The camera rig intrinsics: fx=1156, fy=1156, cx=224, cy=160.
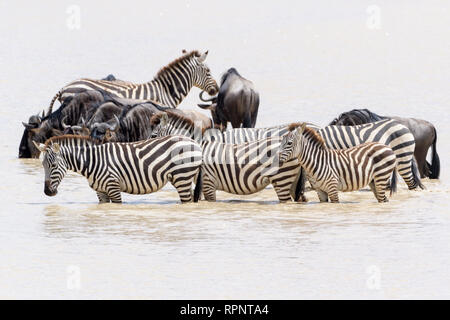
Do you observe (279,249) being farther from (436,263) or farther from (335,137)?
(335,137)

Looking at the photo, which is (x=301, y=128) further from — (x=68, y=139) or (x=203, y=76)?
(x=203, y=76)

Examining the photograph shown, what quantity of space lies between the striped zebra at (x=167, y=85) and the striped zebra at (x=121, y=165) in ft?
17.4

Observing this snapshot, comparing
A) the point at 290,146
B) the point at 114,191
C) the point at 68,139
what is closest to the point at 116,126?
the point at 68,139

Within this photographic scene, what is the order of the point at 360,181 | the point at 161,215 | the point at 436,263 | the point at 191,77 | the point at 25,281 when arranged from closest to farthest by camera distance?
the point at 25,281 < the point at 436,263 < the point at 161,215 < the point at 360,181 < the point at 191,77

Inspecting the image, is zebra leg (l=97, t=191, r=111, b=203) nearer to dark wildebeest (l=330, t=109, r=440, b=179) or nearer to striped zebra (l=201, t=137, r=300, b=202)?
striped zebra (l=201, t=137, r=300, b=202)

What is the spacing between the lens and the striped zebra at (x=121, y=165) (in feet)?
51.3

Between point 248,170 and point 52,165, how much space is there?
2.67m

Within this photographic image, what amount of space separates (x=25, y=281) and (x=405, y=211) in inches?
247

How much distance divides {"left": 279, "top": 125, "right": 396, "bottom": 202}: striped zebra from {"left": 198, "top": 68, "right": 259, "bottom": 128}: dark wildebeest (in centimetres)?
750

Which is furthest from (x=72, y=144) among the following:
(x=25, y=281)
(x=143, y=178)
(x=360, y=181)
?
(x=25, y=281)

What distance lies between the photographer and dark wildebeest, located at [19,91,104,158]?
66.8ft

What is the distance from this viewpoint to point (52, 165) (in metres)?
15.6

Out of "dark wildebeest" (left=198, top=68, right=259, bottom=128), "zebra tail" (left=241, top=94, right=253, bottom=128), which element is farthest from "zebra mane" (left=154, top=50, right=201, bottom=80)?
"zebra tail" (left=241, top=94, right=253, bottom=128)

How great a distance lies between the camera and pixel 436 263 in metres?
11.9
